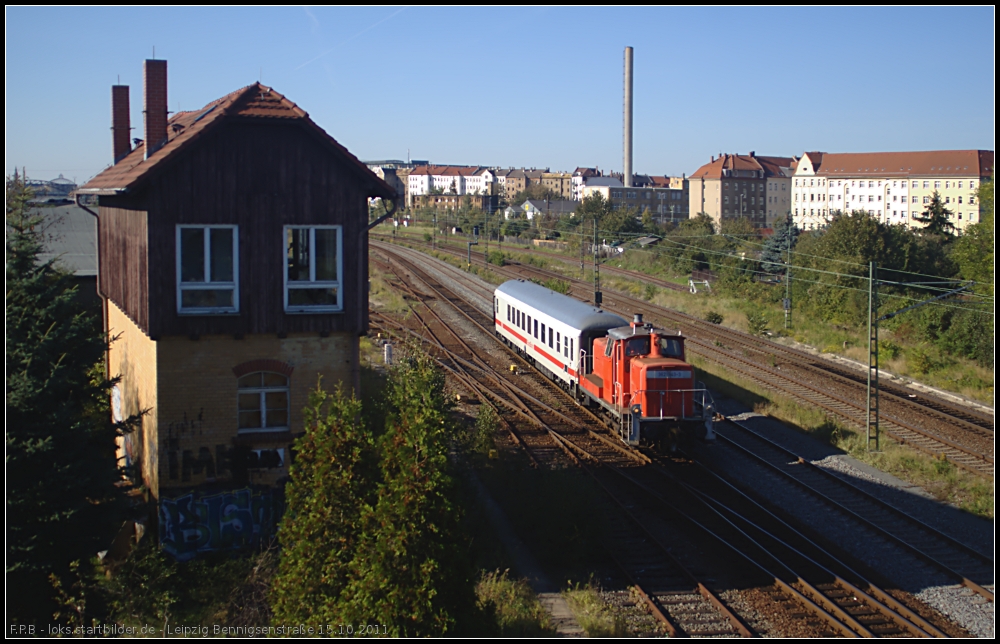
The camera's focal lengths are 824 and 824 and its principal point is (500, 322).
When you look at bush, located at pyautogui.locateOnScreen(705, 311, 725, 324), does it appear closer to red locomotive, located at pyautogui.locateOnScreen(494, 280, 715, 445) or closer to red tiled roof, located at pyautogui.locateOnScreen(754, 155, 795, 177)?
red locomotive, located at pyautogui.locateOnScreen(494, 280, 715, 445)

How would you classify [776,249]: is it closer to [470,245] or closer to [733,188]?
[470,245]

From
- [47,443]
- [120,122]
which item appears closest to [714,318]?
[120,122]

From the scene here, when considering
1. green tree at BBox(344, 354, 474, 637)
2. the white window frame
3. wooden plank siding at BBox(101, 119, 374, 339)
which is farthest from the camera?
the white window frame

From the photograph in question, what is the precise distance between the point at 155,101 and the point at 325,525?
890 centimetres

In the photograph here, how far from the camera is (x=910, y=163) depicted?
9981cm

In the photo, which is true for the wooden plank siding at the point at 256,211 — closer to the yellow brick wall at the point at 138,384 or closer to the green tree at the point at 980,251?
the yellow brick wall at the point at 138,384

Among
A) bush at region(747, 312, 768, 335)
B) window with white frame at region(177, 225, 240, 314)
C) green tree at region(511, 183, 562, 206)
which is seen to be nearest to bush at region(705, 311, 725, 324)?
bush at region(747, 312, 768, 335)

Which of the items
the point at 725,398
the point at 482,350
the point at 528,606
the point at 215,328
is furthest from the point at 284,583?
the point at 482,350

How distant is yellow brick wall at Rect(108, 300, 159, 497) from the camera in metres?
13.0

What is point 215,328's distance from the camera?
12734 millimetres

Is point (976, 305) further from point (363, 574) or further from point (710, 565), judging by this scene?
point (363, 574)

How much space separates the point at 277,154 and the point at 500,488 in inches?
310

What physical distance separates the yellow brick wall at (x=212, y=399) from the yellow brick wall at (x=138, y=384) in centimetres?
22

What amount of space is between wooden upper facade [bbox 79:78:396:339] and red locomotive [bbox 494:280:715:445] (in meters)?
7.24
